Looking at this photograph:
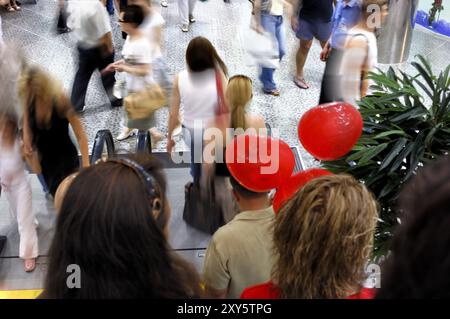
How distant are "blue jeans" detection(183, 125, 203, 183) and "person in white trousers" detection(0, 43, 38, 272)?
1.05 meters

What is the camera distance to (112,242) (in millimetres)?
1225

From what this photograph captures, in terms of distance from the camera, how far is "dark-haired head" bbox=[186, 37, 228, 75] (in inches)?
118

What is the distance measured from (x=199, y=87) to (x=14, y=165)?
1.20 meters

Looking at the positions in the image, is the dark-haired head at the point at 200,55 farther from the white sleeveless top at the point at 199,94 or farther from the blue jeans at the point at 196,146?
the blue jeans at the point at 196,146

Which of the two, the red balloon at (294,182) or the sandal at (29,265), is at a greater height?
the red balloon at (294,182)

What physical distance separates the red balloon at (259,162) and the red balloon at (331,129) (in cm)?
23

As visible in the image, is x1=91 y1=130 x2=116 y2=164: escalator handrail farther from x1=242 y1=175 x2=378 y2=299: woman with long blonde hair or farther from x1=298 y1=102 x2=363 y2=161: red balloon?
x1=242 y1=175 x2=378 y2=299: woman with long blonde hair

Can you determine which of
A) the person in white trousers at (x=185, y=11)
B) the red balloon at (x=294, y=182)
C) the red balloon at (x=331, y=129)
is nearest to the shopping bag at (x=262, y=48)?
the person in white trousers at (x=185, y=11)

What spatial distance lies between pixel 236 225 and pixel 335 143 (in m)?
0.81

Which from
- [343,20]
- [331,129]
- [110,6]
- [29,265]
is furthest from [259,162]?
[110,6]

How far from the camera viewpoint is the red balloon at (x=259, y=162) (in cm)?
204

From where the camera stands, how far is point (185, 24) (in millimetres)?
6945

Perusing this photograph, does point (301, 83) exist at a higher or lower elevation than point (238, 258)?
lower

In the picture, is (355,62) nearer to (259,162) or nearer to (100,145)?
(259,162)
